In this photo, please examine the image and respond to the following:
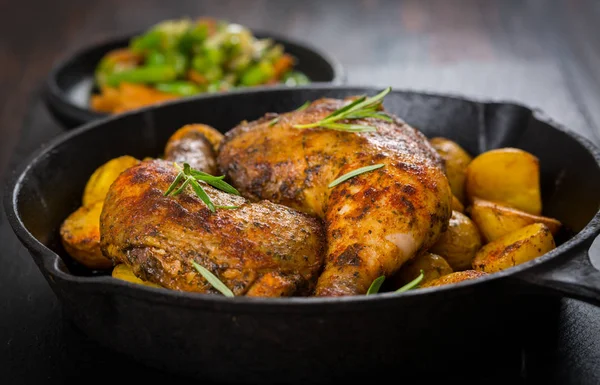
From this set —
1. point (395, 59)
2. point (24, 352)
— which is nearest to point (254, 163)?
point (24, 352)

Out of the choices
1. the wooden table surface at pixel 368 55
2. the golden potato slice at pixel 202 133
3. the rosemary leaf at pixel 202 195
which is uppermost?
the rosemary leaf at pixel 202 195

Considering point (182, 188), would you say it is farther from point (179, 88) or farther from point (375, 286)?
point (179, 88)

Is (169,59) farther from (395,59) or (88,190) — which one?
(88,190)

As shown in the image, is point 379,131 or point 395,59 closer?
point 379,131

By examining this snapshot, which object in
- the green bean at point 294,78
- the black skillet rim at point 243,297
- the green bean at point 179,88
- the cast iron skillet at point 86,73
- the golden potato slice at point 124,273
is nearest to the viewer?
the black skillet rim at point 243,297

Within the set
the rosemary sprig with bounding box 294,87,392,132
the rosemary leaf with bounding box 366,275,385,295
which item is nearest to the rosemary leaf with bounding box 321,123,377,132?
the rosemary sprig with bounding box 294,87,392,132

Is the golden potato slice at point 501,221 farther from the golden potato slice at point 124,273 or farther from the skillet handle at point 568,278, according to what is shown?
the golden potato slice at point 124,273

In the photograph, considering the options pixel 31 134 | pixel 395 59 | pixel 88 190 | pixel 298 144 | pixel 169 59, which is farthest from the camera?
pixel 395 59

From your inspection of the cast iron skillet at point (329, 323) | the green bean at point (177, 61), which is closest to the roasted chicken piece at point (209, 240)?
the cast iron skillet at point (329, 323)
